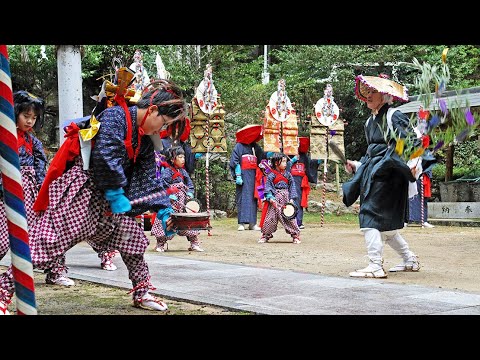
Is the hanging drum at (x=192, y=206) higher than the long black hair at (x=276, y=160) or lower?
lower

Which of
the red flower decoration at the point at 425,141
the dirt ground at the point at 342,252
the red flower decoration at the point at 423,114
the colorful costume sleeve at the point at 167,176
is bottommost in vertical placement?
the dirt ground at the point at 342,252

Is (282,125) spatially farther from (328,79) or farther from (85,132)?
(85,132)

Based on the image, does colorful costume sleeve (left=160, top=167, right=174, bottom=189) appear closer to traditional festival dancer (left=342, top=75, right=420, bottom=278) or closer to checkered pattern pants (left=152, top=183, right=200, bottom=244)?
checkered pattern pants (left=152, top=183, right=200, bottom=244)

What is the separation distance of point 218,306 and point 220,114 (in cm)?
887

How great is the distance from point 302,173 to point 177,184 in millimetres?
5266

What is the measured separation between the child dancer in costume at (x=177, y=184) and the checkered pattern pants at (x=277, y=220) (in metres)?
1.57

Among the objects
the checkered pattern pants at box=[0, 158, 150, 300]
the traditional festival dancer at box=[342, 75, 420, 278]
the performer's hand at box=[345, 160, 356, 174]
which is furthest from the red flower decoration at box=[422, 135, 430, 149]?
the checkered pattern pants at box=[0, 158, 150, 300]

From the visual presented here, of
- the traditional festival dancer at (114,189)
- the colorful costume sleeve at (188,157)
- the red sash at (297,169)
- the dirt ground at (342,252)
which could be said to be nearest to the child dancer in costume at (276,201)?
the dirt ground at (342,252)

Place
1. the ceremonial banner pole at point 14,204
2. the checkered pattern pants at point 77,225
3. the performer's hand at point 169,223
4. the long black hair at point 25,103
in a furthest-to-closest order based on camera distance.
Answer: the long black hair at point 25,103
the performer's hand at point 169,223
the checkered pattern pants at point 77,225
the ceremonial banner pole at point 14,204

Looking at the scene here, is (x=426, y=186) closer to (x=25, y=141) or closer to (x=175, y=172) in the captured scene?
(x=175, y=172)

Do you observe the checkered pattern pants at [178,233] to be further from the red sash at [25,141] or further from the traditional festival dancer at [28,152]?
the red sash at [25,141]

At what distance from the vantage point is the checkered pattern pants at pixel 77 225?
4.26 meters

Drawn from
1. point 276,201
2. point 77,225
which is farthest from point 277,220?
point 77,225

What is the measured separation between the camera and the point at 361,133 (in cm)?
2183
